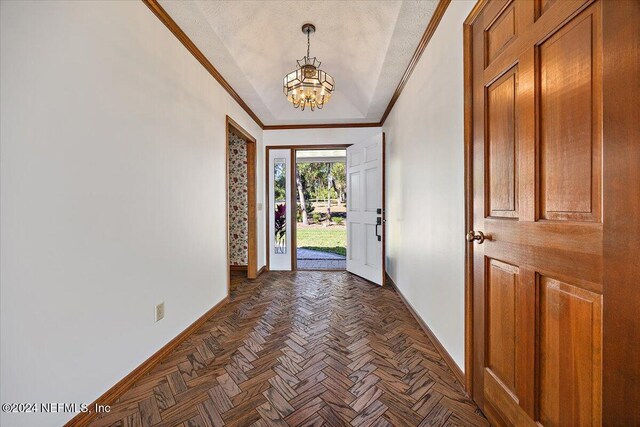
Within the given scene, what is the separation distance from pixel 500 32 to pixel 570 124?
25.5 inches

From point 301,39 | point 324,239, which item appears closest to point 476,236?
point 301,39

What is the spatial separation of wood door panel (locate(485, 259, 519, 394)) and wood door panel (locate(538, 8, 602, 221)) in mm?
362

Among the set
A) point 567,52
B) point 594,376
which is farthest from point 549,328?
point 567,52

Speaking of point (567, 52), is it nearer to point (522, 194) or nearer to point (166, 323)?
point (522, 194)

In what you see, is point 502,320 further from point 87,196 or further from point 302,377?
point 87,196

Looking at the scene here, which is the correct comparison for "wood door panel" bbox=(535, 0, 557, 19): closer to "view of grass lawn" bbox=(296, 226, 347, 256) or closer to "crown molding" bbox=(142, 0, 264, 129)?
"crown molding" bbox=(142, 0, 264, 129)

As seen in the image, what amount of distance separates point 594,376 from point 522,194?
62cm

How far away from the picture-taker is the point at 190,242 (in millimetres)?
2359

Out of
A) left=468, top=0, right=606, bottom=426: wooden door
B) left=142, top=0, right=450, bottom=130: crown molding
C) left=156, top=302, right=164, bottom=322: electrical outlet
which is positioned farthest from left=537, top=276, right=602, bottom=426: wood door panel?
left=156, top=302, right=164, bottom=322: electrical outlet

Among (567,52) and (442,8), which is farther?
(442,8)

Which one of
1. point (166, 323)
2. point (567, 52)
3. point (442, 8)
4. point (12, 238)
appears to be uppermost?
point (442, 8)

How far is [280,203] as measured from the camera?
15.1 ft

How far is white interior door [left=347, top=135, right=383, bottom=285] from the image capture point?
11.9 feet

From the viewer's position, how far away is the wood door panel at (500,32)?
3.80ft
